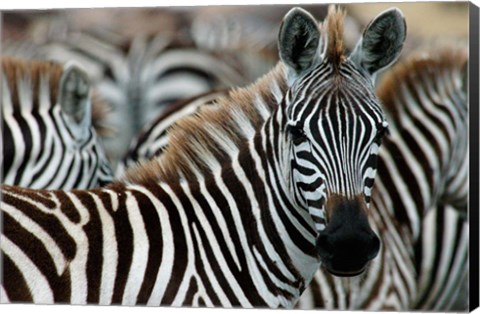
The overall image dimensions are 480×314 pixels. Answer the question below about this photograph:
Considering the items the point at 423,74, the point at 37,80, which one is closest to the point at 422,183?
the point at 423,74

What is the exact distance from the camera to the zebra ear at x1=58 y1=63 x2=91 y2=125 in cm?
754

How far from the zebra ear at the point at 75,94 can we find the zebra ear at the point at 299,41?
2.35 metres

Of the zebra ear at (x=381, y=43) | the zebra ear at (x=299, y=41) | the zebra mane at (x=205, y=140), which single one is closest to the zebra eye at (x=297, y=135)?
the zebra mane at (x=205, y=140)

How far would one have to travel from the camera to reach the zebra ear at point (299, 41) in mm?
5707

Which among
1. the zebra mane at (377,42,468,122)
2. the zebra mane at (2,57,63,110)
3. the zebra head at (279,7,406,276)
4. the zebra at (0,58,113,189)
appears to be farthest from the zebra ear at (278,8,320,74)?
the zebra mane at (2,57,63,110)

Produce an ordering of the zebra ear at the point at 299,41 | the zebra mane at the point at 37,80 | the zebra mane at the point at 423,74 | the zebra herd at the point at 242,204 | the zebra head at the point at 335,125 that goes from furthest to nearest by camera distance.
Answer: the zebra mane at the point at 37,80 < the zebra mane at the point at 423,74 < the zebra ear at the point at 299,41 < the zebra herd at the point at 242,204 < the zebra head at the point at 335,125

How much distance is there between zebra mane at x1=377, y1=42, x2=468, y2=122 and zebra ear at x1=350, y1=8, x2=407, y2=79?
100cm

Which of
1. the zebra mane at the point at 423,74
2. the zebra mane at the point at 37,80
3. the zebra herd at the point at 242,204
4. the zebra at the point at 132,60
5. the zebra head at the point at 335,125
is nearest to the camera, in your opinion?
the zebra head at the point at 335,125

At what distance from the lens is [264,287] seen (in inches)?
228

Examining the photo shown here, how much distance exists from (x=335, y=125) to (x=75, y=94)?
286cm

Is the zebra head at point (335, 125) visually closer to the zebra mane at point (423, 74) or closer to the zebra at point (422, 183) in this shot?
the zebra mane at point (423, 74)

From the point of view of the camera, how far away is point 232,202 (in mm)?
5816

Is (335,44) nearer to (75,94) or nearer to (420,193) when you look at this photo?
(420,193)

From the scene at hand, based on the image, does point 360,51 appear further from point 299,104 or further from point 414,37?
point 414,37
